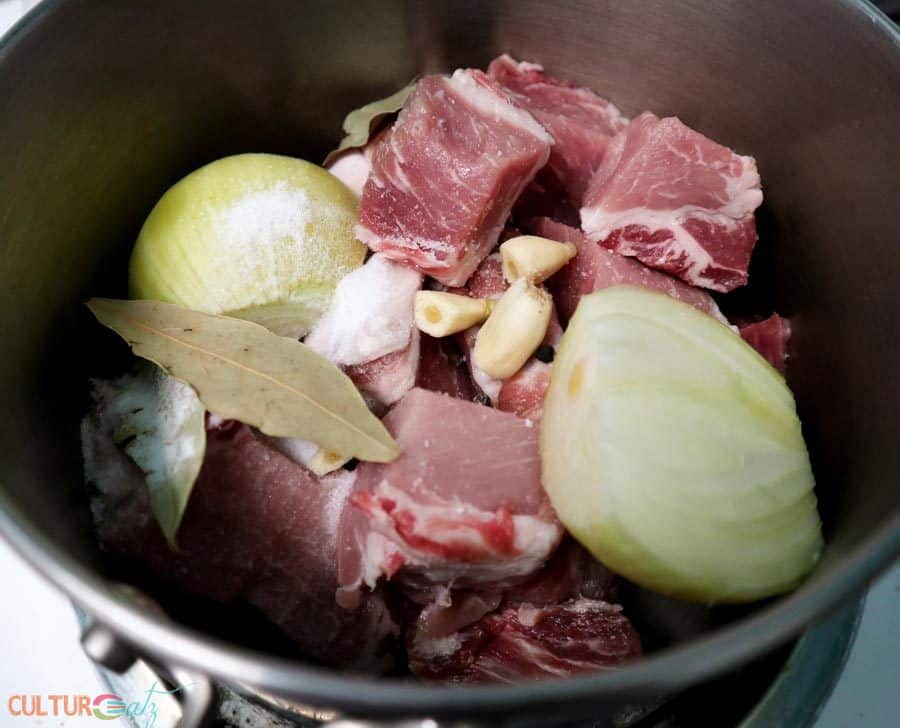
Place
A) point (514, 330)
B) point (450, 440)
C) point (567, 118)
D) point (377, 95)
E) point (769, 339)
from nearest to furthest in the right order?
1. point (450, 440)
2. point (514, 330)
3. point (769, 339)
4. point (567, 118)
5. point (377, 95)

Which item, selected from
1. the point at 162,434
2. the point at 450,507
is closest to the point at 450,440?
the point at 450,507

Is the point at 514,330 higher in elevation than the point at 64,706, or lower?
higher

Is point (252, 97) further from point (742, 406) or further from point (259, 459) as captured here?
point (742, 406)

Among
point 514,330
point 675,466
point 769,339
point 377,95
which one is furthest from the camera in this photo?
point 377,95

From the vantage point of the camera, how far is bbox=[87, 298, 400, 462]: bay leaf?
1.08m

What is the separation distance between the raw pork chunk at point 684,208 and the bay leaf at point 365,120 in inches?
18.3

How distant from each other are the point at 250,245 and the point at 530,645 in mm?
789

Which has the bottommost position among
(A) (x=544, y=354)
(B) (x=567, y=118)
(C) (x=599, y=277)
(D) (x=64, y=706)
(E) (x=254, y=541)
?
(D) (x=64, y=706)

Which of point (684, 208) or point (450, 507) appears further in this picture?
point (684, 208)

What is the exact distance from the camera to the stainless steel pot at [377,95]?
1058mm

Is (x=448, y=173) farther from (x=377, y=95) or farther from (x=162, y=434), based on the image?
(x=162, y=434)

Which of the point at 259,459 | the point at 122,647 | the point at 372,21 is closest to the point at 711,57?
the point at 372,21

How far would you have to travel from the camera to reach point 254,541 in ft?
3.73

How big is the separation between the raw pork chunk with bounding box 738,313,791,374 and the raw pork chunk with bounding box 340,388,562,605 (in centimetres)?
49
